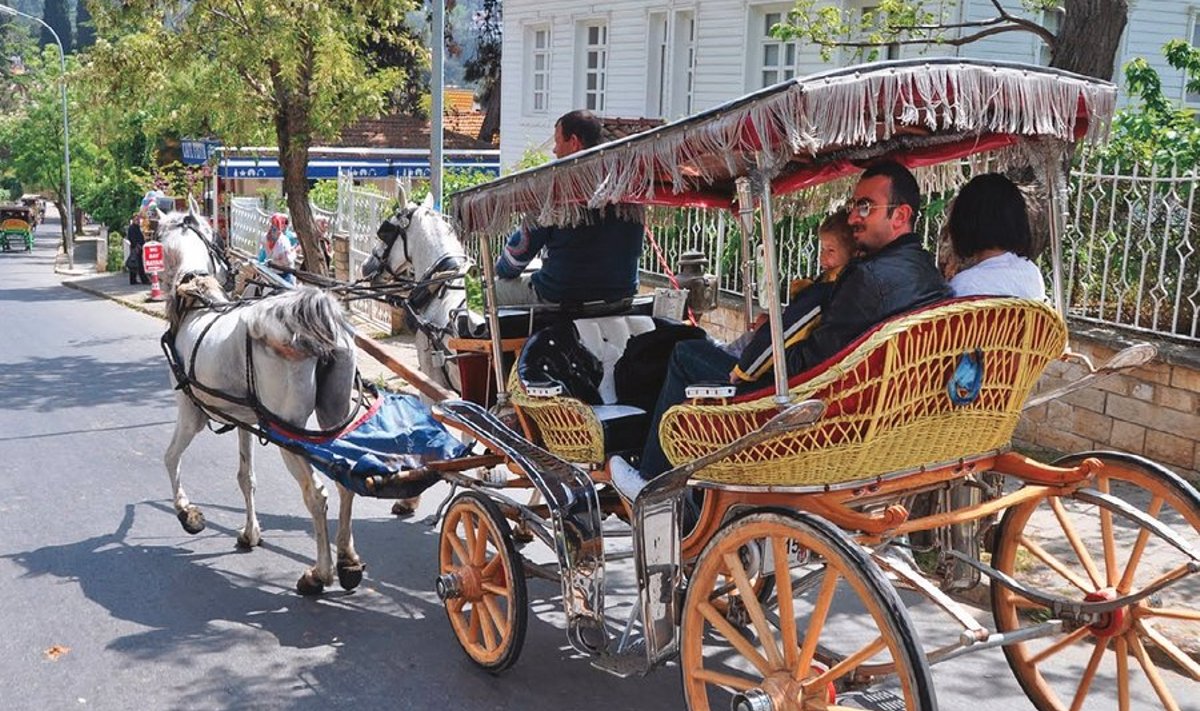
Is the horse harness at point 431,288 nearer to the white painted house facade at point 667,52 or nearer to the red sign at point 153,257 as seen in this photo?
the red sign at point 153,257

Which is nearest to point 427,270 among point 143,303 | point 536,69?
point 536,69

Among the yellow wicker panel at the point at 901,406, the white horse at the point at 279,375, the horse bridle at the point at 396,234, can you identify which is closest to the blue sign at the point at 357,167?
the horse bridle at the point at 396,234

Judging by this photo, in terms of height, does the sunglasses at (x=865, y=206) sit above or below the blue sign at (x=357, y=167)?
above

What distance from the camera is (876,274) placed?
162 inches

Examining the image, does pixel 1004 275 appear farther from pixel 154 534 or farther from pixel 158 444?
pixel 158 444

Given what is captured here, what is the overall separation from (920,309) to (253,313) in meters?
3.99

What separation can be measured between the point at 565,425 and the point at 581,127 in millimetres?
1764

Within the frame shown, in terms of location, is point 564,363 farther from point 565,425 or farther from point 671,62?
point 671,62

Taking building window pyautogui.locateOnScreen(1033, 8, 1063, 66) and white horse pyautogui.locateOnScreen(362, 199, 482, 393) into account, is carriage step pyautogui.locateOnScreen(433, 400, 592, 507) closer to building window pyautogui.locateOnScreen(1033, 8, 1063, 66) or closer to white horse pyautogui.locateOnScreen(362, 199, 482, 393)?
white horse pyautogui.locateOnScreen(362, 199, 482, 393)

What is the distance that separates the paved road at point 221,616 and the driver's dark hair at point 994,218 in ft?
6.60

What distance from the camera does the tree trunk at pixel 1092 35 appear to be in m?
7.79

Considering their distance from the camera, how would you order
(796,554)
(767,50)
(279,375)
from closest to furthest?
(796,554) → (279,375) → (767,50)

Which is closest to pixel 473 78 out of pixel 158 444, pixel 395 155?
pixel 395 155

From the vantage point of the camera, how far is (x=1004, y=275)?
430cm
